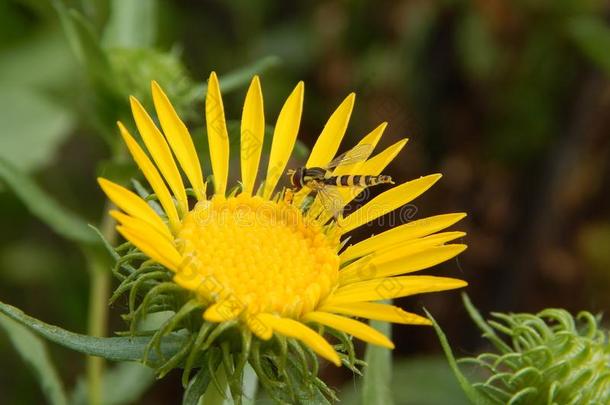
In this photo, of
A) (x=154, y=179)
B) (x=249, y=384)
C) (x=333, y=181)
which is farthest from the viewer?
(x=333, y=181)

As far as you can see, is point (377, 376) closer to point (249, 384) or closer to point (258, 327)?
point (249, 384)

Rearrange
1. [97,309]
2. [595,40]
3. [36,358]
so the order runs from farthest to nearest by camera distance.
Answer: [595,40] < [97,309] < [36,358]

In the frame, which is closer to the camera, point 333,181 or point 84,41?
point 333,181

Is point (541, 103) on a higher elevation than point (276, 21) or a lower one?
lower

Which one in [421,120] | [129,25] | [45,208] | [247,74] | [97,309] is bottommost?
[97,309]

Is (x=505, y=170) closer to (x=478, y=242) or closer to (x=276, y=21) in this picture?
(x=478, y=242)

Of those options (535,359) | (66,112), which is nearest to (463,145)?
(66,112)

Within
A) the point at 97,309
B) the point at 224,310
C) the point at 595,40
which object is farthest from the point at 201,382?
the point at 595,40
